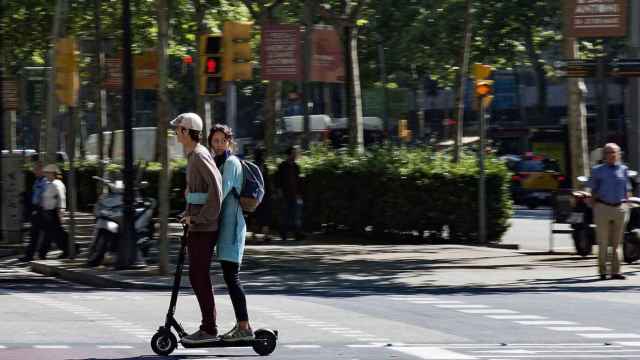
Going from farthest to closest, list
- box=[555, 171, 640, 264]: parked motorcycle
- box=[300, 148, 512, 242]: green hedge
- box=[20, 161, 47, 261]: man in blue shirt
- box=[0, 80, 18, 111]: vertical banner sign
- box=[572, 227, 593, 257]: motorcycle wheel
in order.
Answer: box=[0, 80, 18, 111]: vertical banner sign, box=[300, 148, 512, 242]: green hedge, box=[20, 161, 47, 261]: man in blue shirt, box=[572, 227, 593, 257]: motorcycle wheel, box=[555, 171, 640, 264]: parked motorcycle

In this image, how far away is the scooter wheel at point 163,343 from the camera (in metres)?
10.9

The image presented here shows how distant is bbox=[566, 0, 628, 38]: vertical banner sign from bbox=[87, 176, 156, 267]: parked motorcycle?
21.5 ft

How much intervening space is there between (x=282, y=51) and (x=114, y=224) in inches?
234

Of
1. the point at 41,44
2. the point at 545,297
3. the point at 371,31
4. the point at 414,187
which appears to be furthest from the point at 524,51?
the point at 545,297

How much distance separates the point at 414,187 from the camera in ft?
A: 87.7

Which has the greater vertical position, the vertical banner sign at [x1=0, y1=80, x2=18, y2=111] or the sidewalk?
the vertical banner sign at [x1=0, y1=80, x2=18, y2=111]

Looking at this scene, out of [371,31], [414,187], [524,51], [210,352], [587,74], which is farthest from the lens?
[524,51]

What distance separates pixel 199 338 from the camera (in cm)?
1085

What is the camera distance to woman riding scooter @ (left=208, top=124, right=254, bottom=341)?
1080cm

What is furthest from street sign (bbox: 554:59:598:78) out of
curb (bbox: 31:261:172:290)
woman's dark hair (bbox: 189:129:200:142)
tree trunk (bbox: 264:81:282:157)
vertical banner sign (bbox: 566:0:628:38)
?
tree trunk (bbox: 264:81:282:157)

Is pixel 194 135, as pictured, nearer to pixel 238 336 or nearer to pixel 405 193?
pixel 238 336

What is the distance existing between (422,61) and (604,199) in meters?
32.8

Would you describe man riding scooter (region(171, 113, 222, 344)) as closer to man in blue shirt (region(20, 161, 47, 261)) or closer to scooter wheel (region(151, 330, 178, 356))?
scooter wheel (region(151, 330, 178, 356))

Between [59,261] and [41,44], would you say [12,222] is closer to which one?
[59,261]
